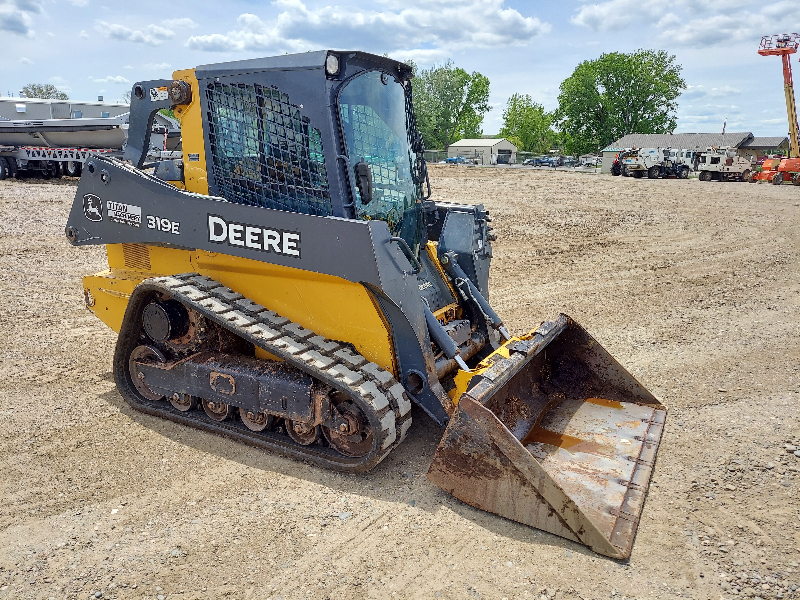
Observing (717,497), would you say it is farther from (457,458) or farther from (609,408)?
(457,458)

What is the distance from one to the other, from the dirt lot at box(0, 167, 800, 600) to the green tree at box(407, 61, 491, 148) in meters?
63.8

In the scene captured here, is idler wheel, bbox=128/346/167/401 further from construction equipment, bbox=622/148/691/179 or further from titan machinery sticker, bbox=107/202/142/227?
construction equipment, bbox=622/148/691/179

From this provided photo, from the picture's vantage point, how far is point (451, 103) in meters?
73.6

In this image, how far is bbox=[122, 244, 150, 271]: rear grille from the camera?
5145 millimetres

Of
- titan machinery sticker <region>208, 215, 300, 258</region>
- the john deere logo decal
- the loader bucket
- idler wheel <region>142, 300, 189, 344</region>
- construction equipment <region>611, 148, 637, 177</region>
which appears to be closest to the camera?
the loader bucket

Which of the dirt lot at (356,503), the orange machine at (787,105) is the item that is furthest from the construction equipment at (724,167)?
the dirt lot at (356,503)

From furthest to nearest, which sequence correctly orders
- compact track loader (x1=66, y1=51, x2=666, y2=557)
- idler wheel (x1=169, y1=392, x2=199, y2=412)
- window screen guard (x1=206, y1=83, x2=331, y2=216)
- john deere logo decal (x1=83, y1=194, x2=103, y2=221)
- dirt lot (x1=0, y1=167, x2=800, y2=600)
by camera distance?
john deere logo decal (x1=83, y1=194, x2=103, y2=221)
idler wheel (x1=169, y1=392, x2=199, y2=412)
window screen guard (x1=206, y1=83, x2=331, y2=216)
compact track loader (x1=66, y1=51, x2=666, y2=557)
dirt lot (x1=0, y1=167, x2=800, y2=600)

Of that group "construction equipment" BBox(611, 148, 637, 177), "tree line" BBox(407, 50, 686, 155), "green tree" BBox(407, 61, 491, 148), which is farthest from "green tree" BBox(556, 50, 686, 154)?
"construction equipment" BBox(611, 148, 637, 177)

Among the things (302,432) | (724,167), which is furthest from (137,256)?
(724,167)

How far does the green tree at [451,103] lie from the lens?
7050 centimetres

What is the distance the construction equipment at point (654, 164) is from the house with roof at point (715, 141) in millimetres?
25437

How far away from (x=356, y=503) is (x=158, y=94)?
11.8 feet

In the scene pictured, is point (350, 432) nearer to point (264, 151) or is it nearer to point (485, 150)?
point (264, 151)

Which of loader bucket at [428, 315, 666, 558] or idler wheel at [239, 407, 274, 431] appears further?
idler wheel at [239, 407, 274, 431]
